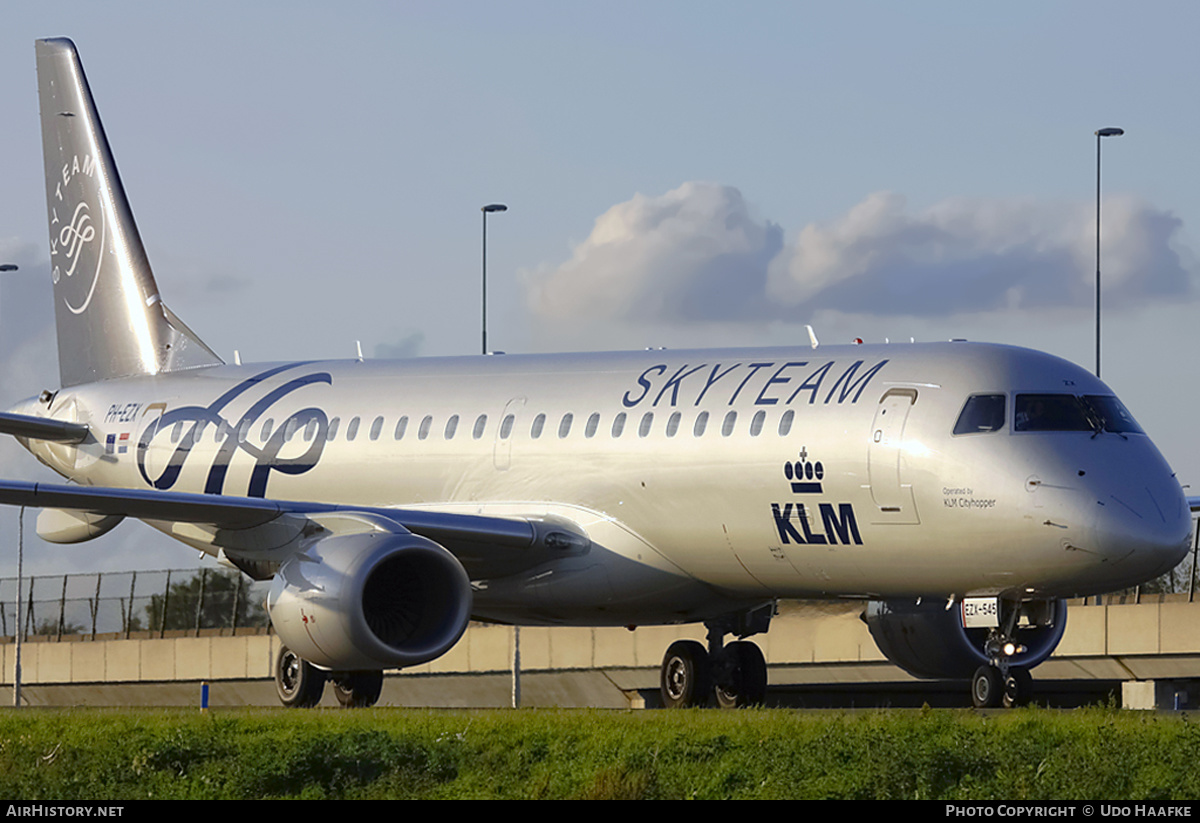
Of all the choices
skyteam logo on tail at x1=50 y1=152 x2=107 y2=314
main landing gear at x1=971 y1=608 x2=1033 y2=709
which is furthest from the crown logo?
skyteam logo on tail at x1=50 y1=152 x2=107 y2=314

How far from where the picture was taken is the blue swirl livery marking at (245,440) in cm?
2859

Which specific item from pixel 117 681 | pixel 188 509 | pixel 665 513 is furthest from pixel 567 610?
pixel 117 681

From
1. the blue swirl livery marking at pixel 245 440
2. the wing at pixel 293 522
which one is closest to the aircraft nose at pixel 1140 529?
the wing at pixel 293 522

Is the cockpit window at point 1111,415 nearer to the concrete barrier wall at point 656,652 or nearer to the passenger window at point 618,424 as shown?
the passenger window at point 618,424

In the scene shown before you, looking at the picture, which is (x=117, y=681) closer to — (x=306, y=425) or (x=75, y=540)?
(x=75, y=540)

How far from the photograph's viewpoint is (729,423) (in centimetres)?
2359

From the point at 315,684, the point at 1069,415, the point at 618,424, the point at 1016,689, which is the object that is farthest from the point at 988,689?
the point at 315,684

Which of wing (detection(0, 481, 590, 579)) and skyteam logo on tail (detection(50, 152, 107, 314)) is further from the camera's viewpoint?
skyteam logo on tail (detection(50, 152, 107, 314))

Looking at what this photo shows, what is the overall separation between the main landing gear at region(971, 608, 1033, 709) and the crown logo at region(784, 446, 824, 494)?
2.49 m

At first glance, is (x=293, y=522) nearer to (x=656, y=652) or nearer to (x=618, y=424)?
(x=618, y=424)

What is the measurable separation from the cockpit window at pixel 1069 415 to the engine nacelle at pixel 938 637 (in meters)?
3.33

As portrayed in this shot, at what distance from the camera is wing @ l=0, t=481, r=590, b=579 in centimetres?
2408

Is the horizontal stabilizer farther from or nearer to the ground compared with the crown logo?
farther from the ground

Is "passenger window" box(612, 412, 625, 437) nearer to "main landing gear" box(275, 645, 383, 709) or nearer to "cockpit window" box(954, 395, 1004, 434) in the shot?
"main landing gear" box(275, 645, 383, 709)
